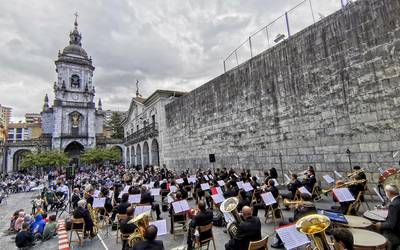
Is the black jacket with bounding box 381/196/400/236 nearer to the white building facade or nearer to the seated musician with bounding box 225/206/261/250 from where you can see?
the seated musician with bounding box 225/206/261/250

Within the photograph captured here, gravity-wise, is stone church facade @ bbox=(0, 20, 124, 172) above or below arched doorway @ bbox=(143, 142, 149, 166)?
above

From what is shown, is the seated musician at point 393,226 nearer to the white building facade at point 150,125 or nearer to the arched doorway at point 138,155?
the white building facade at point 150,125

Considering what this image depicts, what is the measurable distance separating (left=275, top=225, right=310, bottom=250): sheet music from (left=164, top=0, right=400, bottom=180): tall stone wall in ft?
20.9

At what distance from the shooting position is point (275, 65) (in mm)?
12109

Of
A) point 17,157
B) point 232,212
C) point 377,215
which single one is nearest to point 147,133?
point 232,212

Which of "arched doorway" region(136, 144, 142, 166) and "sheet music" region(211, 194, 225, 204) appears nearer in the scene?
"sheet music" region(211, 194, 225, 204)

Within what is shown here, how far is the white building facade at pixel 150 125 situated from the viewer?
25.5m

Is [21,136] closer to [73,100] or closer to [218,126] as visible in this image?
[73,100]

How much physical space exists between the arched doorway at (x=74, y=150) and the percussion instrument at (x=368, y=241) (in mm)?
53839

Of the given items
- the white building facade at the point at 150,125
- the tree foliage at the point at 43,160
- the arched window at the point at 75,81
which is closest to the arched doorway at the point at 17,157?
the tree foliage at the point at 43,160

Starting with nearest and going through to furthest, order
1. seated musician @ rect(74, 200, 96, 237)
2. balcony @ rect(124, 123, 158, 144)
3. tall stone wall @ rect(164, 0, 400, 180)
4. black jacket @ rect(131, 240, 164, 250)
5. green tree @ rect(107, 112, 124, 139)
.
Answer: black jacket @ rect(131, 240, 164, 250) → seated musician @ rect(74, 200, 96, 237) → tall stone wall @ rect(164, 0, 400, 180) → balcony @ rect(124, 123, 158, 144) → green tree @ rect(107, 112, 124, 139)

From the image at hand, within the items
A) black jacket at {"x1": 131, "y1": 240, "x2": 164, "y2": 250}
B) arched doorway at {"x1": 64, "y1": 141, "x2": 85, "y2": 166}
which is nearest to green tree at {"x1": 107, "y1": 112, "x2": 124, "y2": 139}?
arched doorway at {"x1": 64, "y1": 141, "x2": 85, "y2": 166}

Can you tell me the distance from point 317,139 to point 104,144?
50.9 metres

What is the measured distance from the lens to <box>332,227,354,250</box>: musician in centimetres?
277
